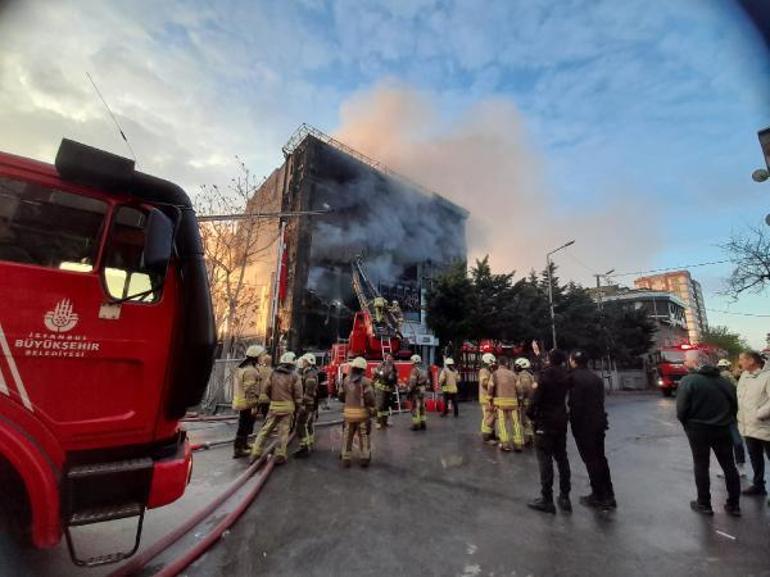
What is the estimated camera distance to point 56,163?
8.39 ft

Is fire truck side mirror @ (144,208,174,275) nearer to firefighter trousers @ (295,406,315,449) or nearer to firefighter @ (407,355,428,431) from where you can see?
firefighter trousers @ (295,406,315,449)

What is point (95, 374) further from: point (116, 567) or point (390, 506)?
point (390, 506)

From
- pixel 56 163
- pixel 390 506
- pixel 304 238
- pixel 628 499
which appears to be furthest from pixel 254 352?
pixel 304 238

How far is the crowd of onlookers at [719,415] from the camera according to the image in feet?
14.0

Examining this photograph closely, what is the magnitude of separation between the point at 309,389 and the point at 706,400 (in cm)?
578

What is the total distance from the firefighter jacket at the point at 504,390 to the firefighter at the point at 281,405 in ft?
11.5

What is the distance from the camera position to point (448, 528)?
3818 millimetres

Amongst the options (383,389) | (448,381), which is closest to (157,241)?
(383,389)

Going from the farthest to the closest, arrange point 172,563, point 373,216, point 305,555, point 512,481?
point 373,216 < point 512,481 < point 305,555 < point 172,563

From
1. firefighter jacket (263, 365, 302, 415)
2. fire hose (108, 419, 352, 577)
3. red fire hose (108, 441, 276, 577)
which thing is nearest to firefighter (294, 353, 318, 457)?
firefighter jacket (263, 365, 302, 415)

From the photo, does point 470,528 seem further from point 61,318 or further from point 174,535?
point 61,318

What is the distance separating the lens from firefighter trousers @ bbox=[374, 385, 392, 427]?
978 cm

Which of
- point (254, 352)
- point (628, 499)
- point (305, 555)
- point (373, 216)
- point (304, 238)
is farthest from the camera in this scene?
point (373, 216)

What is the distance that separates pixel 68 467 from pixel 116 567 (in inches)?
46.6
